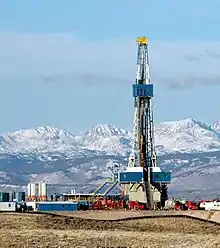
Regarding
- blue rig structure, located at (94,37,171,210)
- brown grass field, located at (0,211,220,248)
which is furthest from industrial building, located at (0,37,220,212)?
brown grass field, located at (0,211,220,248)

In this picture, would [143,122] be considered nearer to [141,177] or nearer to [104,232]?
[141,177]

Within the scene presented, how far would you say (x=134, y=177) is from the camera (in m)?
156

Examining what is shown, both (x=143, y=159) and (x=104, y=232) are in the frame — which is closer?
(x=104, y=232)

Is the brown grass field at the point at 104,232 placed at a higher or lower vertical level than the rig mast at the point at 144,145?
lower

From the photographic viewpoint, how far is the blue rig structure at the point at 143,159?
511 ft

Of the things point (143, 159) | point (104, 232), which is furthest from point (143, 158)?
point (104, 232)

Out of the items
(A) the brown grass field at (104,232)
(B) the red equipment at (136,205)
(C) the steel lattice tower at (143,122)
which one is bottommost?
(A) the brown grass field at (104,232)

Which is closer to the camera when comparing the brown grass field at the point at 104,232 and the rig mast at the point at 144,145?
the brown grass field at the point at 104,232

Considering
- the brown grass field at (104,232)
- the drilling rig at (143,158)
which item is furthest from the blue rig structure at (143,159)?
the brown grass field at (104,232)

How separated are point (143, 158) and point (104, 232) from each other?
75430 millimetres

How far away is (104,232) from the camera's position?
85.5m

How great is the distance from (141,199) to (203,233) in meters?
60.8

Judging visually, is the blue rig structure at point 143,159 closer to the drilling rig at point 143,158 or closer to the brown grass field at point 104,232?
the drilling rig at point 143,158

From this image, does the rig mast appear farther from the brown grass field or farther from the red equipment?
the brown grass field
